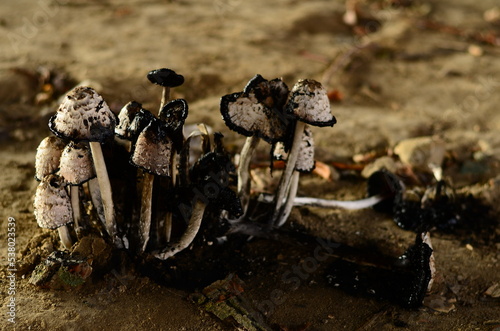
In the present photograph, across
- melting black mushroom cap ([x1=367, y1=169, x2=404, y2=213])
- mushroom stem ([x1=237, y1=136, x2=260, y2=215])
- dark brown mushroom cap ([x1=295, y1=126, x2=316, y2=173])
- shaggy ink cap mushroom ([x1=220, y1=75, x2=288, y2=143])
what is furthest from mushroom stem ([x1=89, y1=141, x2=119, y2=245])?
melting black mushroom cap ([x1=367, y1=169, x2=404, y2=213])

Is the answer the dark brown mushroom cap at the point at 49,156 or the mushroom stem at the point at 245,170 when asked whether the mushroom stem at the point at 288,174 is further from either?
the dark brown mushroom cap at the point at 49,156

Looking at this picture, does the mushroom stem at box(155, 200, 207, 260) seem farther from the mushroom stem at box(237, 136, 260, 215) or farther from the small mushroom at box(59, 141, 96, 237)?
the small mushroom at box(59, 141, 96, 237)

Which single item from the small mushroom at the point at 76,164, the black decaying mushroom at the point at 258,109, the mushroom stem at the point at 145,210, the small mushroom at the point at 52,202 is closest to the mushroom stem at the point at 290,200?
the black decaying mushroom at the point at 258,109

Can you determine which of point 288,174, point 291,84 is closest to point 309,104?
point 288,174

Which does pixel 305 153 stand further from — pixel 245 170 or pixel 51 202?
pixel 51 202

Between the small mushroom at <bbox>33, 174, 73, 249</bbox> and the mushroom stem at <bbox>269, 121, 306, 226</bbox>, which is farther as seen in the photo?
the mushroom stem at <bbox>269, 121, 306, 226</bbox>
